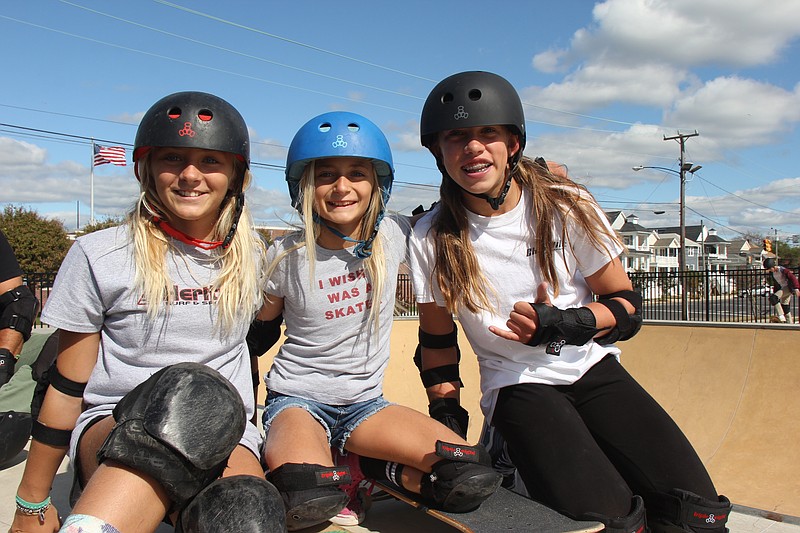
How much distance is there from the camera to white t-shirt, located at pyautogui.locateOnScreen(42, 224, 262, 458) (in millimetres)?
2127

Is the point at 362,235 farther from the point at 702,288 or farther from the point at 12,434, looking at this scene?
the point at 702,288

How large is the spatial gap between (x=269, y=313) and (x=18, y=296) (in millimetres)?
2317

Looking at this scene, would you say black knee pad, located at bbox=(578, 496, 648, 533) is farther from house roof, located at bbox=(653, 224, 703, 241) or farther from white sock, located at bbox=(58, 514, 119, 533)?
house roof, located at bbox=(653, 224, 703, 241)

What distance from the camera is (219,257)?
2.39m

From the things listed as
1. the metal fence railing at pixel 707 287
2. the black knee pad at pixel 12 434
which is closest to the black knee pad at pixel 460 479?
the black knee pad at pixel 12 434

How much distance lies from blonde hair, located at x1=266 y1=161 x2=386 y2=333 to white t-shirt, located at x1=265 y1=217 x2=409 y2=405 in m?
0.03

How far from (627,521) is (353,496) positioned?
1112 mm

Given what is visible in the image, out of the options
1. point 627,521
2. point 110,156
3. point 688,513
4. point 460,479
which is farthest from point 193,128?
point 110,156

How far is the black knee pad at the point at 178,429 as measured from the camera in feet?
5.36

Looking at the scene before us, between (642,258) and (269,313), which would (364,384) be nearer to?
(269,313)

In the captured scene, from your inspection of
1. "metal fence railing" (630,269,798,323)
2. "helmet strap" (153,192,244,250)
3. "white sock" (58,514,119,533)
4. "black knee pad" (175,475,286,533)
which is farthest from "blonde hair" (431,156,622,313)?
"metal fence railing" (630,269,798,323)

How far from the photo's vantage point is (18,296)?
4.03 m

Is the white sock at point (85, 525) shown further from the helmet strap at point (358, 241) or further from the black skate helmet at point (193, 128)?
the helmet strap at point (358, 241)

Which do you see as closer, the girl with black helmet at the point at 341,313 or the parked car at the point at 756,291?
the girl with black helmet at the point at 341,313
